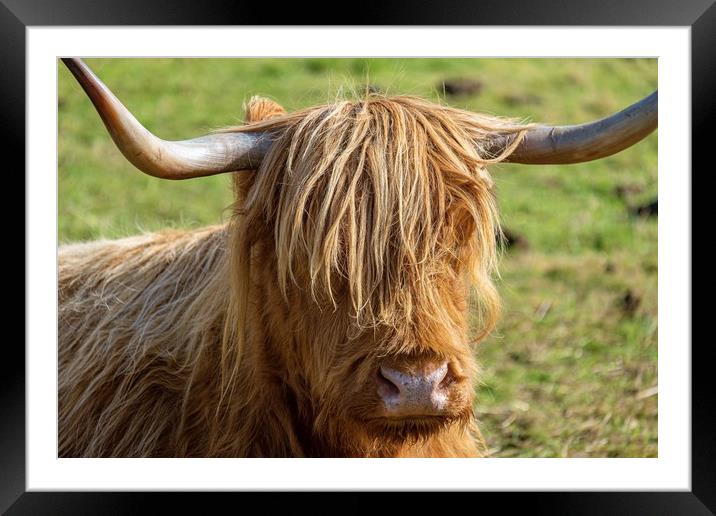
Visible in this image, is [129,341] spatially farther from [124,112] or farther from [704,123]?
[704,123]

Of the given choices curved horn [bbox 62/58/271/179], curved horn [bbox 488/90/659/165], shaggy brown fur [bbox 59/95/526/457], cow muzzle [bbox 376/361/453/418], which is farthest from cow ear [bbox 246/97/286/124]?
cow muzzle [bbox 376/361/453/418]

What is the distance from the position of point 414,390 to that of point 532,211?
3878 mm

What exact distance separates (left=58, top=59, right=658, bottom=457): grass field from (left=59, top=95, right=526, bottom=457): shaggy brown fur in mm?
411

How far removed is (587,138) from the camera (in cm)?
288

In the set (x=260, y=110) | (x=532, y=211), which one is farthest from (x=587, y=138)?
(x=532, y=211)

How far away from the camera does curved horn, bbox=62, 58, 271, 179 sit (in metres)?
2.49

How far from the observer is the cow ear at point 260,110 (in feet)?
10.4

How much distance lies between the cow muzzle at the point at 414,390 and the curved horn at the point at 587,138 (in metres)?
0.72

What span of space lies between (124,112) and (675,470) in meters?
1.77
